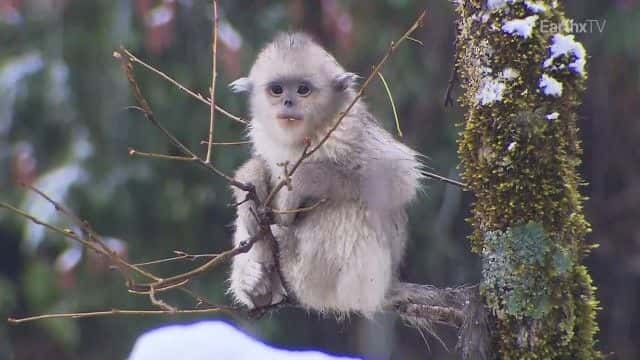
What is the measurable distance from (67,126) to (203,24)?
3.16ft

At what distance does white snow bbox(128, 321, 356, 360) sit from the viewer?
2.43 metres

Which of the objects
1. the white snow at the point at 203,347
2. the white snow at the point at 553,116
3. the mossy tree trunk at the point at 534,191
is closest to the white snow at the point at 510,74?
the mossy tree trunk at the point at 534,191

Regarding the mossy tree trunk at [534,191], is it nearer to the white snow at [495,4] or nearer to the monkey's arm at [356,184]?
the white snow at [495,4]

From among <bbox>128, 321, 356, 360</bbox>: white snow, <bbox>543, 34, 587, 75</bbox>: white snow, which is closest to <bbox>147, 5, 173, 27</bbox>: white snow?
<bbox>128, 321, 356, 360</bbox>: white snow

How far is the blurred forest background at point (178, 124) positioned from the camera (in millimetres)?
4867

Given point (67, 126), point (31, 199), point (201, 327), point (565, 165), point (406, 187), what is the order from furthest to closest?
1. point (67, 126)
2. point (31, 199)
3. point (406, 187)
4. point (201, 327)
5. point (565, 165)

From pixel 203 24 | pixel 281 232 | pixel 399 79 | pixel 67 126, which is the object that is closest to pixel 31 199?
pixel 67 126

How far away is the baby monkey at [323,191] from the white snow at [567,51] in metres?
0.92

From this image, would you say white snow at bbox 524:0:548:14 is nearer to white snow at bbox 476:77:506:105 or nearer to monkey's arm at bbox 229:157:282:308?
white snow at bbox 476:77:506:105

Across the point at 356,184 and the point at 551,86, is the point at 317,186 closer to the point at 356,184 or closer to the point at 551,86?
the point at 356,184

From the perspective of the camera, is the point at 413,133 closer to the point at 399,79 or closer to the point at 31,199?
the point at 399,79

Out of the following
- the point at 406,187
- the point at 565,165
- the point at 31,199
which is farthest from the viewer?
the point at 31,199

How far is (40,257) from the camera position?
213 inches

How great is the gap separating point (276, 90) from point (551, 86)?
106 cm
